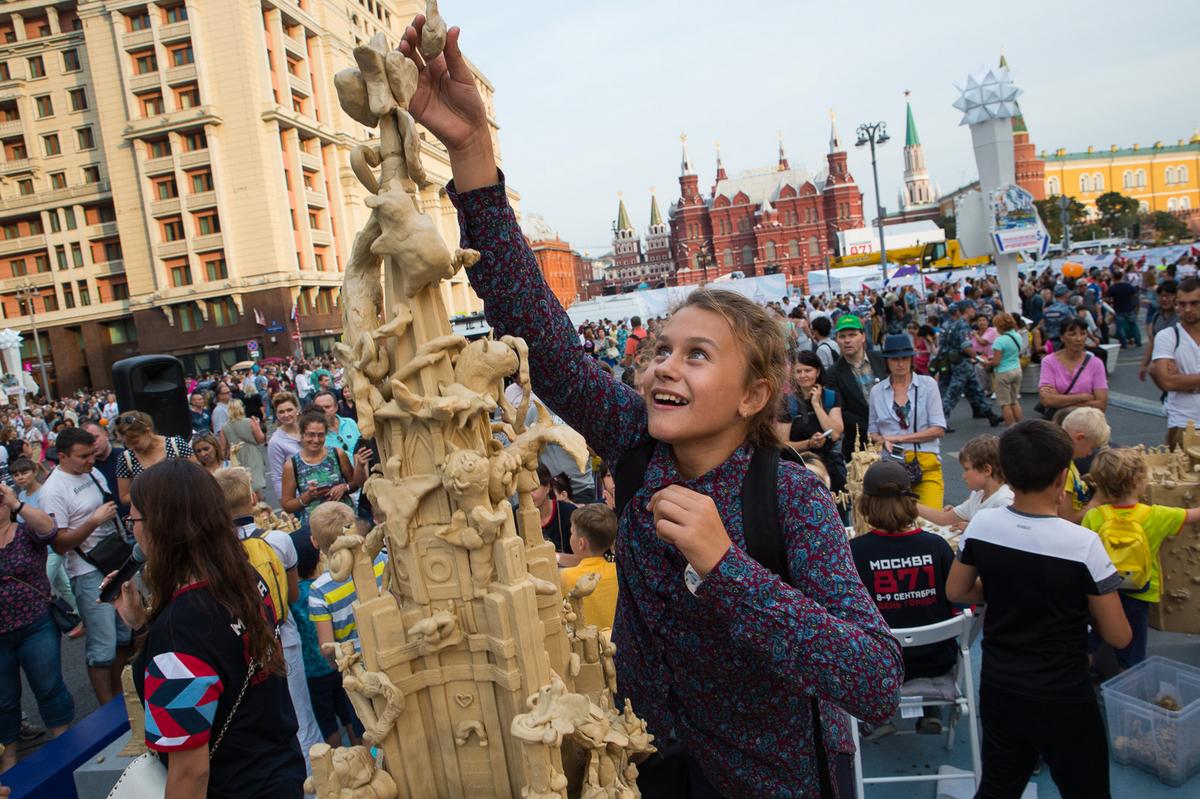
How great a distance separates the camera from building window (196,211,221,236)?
3262 cm

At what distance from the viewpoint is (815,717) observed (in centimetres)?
145

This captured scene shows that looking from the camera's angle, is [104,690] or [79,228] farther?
[79,228]

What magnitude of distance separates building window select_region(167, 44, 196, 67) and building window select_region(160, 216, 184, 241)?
6.77 meters

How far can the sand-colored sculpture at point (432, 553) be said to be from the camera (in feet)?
4.74

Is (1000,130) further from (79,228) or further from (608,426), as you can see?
(79,228)

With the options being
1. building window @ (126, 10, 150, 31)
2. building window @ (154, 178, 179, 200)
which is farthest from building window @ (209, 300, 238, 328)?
building window @ (126, 10, 150, 31)

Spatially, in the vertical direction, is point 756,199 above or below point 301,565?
above

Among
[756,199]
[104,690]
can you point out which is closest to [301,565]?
[104,690]

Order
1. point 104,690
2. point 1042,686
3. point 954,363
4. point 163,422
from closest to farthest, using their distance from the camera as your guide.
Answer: point 1042,686, point 104,690, point 163,422, point 954,363

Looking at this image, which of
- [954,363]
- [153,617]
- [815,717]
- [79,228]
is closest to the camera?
[815,717]

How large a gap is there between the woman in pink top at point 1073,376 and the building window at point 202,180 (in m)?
35.1

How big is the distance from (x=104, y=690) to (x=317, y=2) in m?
39.9

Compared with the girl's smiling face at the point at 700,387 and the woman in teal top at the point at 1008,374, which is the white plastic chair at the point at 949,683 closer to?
the girl's smiling face at the point at 700,387

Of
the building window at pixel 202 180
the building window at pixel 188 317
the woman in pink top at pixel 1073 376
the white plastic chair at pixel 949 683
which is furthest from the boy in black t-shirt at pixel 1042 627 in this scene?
the building window at pixel 188 317
